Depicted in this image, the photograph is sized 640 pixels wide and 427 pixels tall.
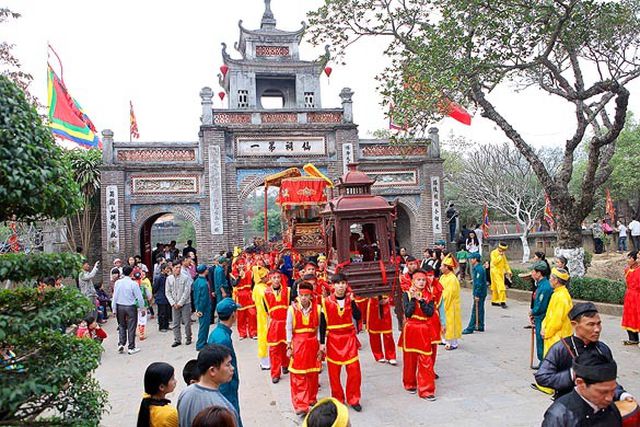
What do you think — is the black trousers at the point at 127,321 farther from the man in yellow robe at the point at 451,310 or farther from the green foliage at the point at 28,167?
the green foliage at the point at 28,167

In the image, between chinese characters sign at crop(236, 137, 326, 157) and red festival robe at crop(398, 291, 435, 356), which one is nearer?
red festival robe at crop(398, 291, 435, 356)

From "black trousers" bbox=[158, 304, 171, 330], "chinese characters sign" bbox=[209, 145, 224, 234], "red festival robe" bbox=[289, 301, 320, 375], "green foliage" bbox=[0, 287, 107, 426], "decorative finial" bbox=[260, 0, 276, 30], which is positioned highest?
"decorative finial" bbox=[260, 0, 276, 30]

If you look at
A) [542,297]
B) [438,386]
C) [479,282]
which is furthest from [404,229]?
[438,386]

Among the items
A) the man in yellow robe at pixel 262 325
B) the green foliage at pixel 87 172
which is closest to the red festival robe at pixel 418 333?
the man in yellow robe at pixel 262 325

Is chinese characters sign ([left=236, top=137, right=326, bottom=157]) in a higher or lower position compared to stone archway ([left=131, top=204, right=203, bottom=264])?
higher

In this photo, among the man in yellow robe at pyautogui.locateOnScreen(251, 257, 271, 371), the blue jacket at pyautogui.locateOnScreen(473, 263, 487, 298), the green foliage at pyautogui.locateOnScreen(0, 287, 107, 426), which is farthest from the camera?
the blue jacket at pyautogui.locateOnScreen(473, 263, 487, 298)

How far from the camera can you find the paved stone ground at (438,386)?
4.70 m

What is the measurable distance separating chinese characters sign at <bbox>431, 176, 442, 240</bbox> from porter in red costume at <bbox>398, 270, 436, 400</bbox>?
10.4m

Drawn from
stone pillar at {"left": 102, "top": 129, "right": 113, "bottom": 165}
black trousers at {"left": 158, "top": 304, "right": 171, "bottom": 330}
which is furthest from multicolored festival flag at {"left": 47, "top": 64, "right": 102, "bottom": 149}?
black trousers at {"left": 158, "top": 304, "right": 171, "bottom": 330}

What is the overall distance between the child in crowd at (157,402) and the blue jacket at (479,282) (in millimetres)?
6689

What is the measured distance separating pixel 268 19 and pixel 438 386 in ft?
56.8

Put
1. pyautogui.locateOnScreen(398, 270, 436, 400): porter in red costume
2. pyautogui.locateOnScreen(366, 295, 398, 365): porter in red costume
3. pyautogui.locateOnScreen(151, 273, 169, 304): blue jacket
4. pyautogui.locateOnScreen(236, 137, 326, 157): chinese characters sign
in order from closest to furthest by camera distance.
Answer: pyautogui.locateOnScreen(398, 270, 436, 400): porter in red costume
pyautogui.locateOnScreen(366, 295, 398, 365): porter in red costume
pyautogui.locateOnScreen(151, 273, 169, 304): blue jacket
pyautogui.locateOnScreen(236, 137, 326, 157): chinese characters sign

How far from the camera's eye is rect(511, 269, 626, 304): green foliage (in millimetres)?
9172

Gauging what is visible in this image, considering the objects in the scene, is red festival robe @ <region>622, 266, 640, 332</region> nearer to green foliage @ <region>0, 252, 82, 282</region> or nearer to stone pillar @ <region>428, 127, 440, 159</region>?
green foliage @ <region>0, 252, 82, 282</region>
